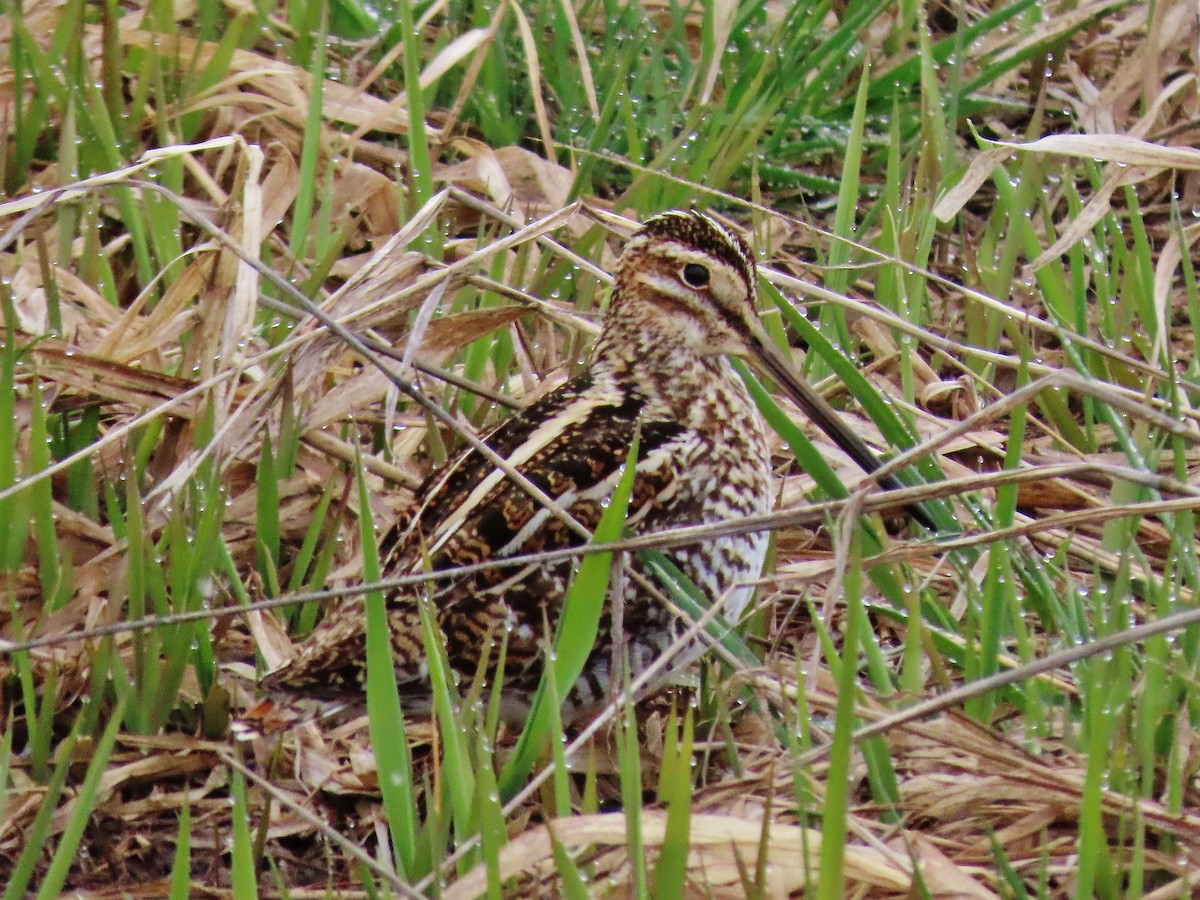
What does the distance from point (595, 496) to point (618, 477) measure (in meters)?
0.04

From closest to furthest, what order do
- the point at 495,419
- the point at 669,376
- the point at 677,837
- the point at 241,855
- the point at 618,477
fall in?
the point at 677,837 → the point at 241,855 → the point at 618,477 → the point at 669,376 → the point at 495,419

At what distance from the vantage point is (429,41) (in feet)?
13.9

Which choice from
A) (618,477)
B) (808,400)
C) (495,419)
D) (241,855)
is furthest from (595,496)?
(241,855)

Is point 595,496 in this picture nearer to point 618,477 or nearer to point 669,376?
point 618,477

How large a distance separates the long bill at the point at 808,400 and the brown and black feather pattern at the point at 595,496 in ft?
0.17

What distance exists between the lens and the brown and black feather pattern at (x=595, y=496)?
2443mm

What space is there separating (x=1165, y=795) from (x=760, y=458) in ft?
2.81

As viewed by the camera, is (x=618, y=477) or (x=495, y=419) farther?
(x=495, y=419)

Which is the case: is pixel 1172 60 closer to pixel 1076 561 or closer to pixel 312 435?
pixel 1076 561

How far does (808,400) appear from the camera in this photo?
284cm

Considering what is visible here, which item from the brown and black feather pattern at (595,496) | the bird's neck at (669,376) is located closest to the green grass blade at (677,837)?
the brown and black feather pattern at (595,496)

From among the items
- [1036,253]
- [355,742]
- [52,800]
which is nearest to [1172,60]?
[1036,253]

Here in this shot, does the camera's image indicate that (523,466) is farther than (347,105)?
No

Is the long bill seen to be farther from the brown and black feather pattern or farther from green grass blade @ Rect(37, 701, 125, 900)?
green grass blade @ Rect(37, 701, 125, 900)
